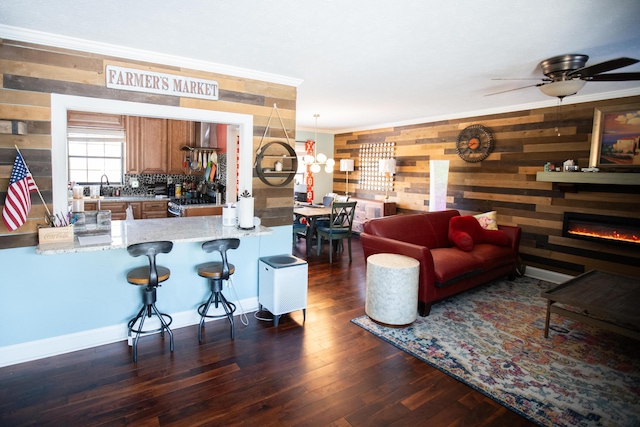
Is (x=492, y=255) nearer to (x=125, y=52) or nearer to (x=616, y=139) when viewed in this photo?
(x=616, y=139)

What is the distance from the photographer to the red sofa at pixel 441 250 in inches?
147

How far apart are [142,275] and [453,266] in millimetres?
3036

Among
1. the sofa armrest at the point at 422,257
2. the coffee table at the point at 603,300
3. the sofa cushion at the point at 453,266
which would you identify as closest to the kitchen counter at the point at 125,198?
the sofa armrest at the point at 422,257

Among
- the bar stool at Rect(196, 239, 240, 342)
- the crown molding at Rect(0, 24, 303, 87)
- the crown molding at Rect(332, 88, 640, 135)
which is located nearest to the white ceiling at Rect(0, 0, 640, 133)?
the crown molding at Rect(0, 24, 303, 87)

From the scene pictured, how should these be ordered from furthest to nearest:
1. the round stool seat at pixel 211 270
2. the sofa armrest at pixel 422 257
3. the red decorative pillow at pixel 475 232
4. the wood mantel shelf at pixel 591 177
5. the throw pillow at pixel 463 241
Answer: the red decorative pillow at pixel 475 232 → the throw pillow at pixel 463 241 → the wood mantel shelf at pixel 591 177 → the sofa armrest at pixel 422 257 → the round stool seat at pixel 211 270

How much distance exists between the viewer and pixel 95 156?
6430 mm

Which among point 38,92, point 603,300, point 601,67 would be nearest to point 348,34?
point 601,67

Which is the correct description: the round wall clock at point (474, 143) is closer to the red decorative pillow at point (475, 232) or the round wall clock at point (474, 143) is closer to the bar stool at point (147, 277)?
the red decorative pillow at point (475, 232)

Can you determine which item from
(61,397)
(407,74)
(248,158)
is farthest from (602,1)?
(61,397)

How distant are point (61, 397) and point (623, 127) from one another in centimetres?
592

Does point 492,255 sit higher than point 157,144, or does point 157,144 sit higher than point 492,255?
point 157,144

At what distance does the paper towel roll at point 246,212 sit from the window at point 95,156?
13.5ft

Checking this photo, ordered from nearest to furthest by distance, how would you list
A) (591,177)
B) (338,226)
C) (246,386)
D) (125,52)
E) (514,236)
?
(246,386), (125,52), (591,177), (514,236), (338,226)

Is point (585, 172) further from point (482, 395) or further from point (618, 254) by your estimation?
point (482, 395)
